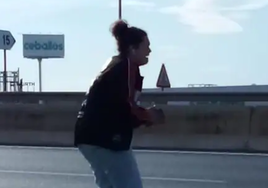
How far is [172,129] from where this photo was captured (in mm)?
18531

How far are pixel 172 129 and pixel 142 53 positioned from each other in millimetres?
11985

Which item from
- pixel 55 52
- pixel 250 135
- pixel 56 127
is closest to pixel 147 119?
pixel 250 135

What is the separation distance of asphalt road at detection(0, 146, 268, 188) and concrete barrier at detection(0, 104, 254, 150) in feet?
2.85

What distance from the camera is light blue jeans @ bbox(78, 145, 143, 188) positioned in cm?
654

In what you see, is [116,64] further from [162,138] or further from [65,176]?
[162,138]

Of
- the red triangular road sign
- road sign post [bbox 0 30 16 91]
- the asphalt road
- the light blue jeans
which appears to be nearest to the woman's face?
the light blue jeans

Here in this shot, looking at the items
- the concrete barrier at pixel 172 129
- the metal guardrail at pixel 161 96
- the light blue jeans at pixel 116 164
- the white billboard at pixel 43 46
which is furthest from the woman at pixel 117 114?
the white billboard at pixel 43 46

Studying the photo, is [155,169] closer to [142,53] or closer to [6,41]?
[142,53]

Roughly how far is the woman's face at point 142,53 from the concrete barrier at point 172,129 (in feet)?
37.0

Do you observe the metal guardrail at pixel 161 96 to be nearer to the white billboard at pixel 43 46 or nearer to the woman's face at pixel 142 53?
the woman's face at pixel 142 53

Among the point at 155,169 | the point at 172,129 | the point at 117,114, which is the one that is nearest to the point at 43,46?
the point at 172,129

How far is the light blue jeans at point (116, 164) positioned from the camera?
21.5 ft

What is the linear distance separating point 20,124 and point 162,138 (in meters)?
3.49

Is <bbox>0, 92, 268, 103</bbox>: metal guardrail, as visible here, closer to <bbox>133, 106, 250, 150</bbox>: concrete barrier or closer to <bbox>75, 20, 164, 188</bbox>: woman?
<bbox>133, 106, 250, 150</bbox>: concrete barrier
